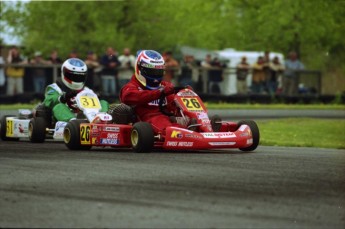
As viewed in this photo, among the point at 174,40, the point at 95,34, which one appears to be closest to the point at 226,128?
the point at 95,34

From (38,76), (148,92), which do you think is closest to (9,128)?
(148,92)

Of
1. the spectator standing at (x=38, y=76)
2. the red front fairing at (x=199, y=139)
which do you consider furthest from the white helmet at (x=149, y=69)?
the spectator standing at (x=38, y=76)

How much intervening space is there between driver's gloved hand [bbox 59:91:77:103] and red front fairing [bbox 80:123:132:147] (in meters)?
1.85

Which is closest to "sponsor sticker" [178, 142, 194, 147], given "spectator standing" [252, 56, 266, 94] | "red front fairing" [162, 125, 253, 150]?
"red front fairing" [162, 125, 253, 150]

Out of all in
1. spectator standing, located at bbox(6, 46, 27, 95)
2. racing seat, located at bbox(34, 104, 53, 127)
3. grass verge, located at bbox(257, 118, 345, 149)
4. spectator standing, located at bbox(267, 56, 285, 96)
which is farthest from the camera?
spectator standing, located at bbox(267, 56, 285, 96)

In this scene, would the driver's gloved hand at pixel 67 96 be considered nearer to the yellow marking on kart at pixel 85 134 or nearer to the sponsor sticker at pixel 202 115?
the yellow marking on kart at pixel 85 134

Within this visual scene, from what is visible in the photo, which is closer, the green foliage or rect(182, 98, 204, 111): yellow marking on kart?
rect(182, 98, 204, 111): yellow marking on kart

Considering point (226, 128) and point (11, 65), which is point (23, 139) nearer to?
point (226, 128)

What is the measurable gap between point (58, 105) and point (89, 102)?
0.61 metres

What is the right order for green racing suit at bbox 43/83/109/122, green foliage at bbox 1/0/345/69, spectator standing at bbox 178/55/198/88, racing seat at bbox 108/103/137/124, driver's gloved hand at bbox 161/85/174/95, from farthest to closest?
green foliage at bbox 1/0/345/69
spectator standing at bbox 178/55/198/88
green racing suit at bbox 43/83/109/122
racing seat at bbox 108/103/137/124
driver's gloved hand at bbox 161/85/174/95

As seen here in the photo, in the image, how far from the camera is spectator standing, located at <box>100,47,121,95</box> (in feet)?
85.4

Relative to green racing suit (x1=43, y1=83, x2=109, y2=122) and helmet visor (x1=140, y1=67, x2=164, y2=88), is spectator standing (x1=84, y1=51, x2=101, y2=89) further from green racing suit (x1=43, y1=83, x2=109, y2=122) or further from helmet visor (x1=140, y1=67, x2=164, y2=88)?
helmet visor (x1=140, y1=67, x2=164, y2=88)

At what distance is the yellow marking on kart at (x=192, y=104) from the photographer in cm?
1200

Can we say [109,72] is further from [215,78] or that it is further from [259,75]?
[259,75]
